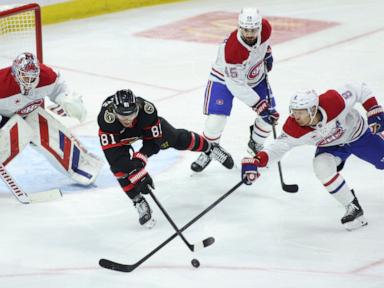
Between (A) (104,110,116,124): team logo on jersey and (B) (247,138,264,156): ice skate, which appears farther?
(B) (247,138,264,156): ice skate

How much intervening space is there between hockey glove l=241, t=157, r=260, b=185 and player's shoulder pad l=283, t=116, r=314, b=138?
0.19 metres

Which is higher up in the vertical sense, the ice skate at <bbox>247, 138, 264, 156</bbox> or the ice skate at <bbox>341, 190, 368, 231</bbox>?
the ice skate at <bbox>341, 190, 368, 231</bbox>

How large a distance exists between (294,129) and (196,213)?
0.77 metres

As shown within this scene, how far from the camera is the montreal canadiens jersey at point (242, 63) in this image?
199 inches

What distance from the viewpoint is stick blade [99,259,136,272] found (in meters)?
4.20

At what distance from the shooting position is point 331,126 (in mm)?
4371

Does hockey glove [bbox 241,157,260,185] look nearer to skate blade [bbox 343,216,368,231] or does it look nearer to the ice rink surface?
the ice rink surface

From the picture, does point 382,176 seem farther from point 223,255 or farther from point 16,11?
point 16,11

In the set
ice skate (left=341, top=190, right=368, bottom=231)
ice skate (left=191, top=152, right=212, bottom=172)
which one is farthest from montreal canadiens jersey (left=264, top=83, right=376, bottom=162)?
ice skate (left=191, top=152, right=212, bottom=172)

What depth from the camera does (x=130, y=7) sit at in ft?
31.9

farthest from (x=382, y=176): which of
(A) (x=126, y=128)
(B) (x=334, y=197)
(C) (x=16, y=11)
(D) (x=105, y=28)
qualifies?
(D) (x=105, y=28)

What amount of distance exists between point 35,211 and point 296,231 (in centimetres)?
134

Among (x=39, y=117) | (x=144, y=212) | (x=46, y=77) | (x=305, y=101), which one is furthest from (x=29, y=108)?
(x=305, y=101)

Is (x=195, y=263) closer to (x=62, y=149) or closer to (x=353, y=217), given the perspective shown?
(x=353, y=217)
